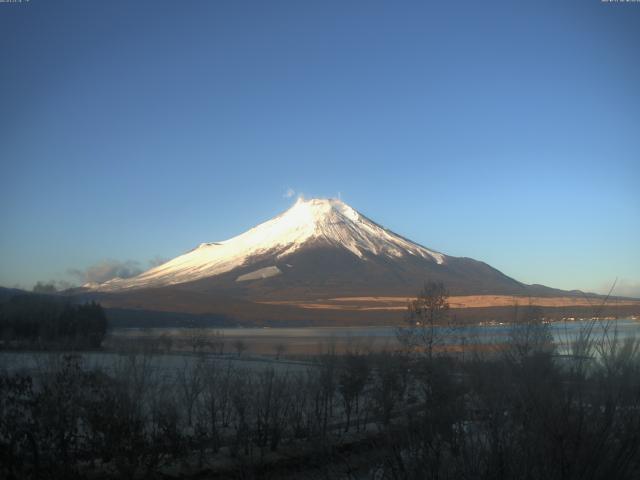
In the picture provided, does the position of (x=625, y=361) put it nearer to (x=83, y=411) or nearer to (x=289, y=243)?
(x=83, y=411)

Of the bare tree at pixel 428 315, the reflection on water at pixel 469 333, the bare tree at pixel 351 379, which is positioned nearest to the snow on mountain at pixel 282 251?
the reflection on water at pixel 469 333

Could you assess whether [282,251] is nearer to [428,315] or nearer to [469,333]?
[428,315]

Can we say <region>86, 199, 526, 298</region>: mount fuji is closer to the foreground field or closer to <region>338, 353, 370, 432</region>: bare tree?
<region>338, 353, 370, 432</region>: bare tree

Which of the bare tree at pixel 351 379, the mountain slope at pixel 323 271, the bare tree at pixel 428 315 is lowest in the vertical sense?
the bare tree at pixel 351 379

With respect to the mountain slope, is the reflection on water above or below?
below

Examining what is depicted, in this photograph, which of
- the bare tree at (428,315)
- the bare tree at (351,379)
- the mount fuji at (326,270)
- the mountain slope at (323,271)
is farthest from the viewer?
the mount fuji at (326,270)

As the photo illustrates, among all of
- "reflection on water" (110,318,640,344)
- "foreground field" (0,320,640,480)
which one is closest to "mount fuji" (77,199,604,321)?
"reflection on water" (110,318,640,344)

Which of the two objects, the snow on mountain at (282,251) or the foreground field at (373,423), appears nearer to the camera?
the foreground field at (373,423)

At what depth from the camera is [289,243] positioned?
19112cm

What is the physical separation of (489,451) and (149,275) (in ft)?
635

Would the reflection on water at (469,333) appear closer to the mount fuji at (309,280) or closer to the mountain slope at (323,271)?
the mount fuji at (309,280)

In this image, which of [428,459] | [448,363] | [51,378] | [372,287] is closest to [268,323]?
[372,287]

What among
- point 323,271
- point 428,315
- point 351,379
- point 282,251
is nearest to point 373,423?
point 351,379

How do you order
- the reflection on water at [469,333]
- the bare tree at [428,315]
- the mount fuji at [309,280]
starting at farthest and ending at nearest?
the mount fuji at [309,280] → the bare tree at [428,315] → the reflection on water at [469,333]
